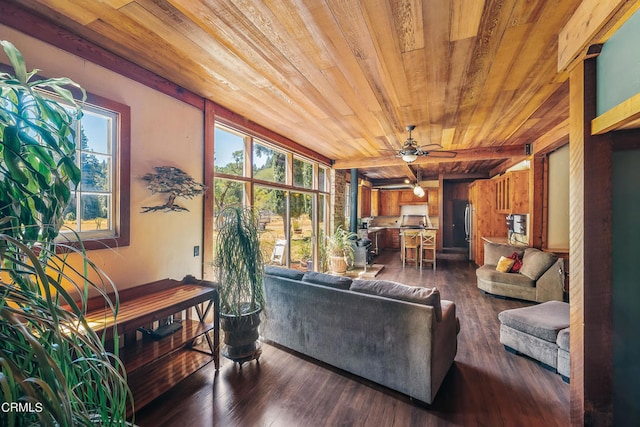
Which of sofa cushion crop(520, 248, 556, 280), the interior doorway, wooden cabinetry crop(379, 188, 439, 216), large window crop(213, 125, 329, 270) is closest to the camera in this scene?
large window crop(213, 125, 329, 270)

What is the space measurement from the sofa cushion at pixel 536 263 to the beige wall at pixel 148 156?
464 centimetres

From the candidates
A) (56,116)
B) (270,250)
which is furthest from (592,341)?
(270,250)

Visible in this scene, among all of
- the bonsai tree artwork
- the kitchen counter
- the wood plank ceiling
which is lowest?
the kitchen counter

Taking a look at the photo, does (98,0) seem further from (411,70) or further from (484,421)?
(484,421)

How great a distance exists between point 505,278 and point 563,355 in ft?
7.15

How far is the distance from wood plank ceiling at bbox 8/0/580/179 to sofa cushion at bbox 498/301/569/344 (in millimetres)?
2117

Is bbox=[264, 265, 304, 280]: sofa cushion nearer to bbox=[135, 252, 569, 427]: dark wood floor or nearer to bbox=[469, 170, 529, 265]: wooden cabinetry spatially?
bbox=[135, 252, 569, 427]: dark wood floor

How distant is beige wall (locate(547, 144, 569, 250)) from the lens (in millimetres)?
4037

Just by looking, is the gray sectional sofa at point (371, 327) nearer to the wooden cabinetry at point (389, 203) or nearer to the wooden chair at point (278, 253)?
the wooden chair at point (278, 253)

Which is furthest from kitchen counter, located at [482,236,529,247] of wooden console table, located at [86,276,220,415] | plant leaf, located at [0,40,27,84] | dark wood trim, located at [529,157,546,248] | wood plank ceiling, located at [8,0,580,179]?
plant leaf, located at [0,40,27,84]

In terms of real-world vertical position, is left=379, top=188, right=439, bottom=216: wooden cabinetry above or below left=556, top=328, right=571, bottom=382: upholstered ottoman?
above

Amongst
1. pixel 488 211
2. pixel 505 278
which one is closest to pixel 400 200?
pixel 488 211

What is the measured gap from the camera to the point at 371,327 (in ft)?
6.87

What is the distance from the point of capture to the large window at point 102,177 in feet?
6.16
